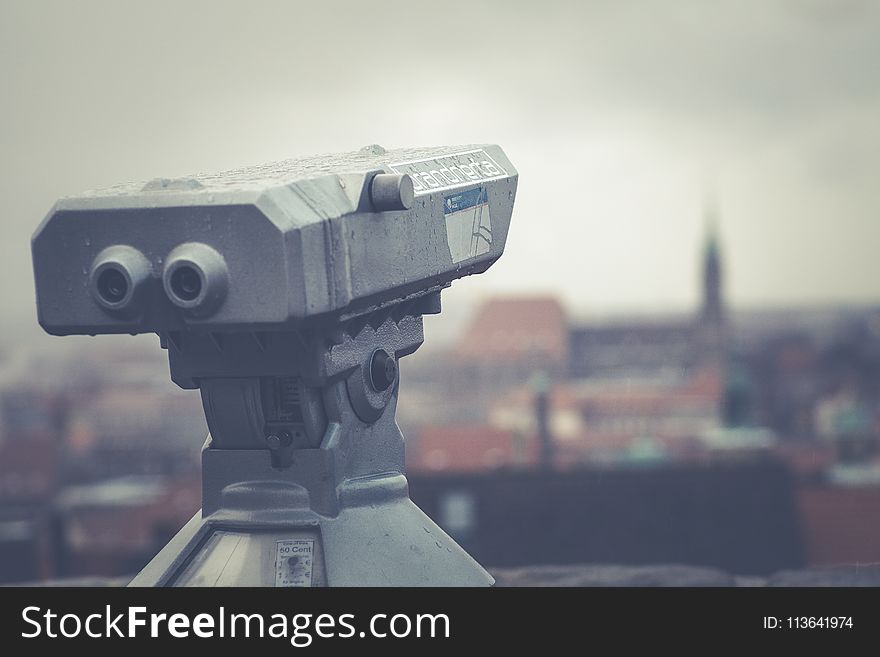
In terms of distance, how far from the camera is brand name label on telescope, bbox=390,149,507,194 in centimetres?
517

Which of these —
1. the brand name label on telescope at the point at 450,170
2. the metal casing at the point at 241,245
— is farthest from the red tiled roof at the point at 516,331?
the metal casing at the point at 241,245

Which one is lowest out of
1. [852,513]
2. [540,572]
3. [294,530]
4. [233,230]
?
[852,513]

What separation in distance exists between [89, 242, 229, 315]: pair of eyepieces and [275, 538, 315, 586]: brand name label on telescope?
0.90 meters

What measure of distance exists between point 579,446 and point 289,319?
227 ft

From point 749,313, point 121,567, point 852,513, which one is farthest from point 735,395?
point 749,313

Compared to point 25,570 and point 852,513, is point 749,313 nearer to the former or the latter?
point 852,513

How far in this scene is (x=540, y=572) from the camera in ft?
23.9

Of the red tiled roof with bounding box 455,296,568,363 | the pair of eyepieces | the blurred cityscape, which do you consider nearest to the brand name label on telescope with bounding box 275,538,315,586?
the pair of eyepieces

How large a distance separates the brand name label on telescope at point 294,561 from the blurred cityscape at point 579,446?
1084 centimetres

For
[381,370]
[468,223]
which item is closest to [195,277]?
[381,370]

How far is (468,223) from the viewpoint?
552cm

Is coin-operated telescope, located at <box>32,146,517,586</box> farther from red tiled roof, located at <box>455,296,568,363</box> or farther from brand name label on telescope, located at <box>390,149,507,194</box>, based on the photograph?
red tiled roof, located at <box>455,296,568,363</box>

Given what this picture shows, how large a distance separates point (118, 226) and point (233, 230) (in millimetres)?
362

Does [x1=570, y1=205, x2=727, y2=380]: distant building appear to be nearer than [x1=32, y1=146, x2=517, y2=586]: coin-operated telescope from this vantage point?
No
